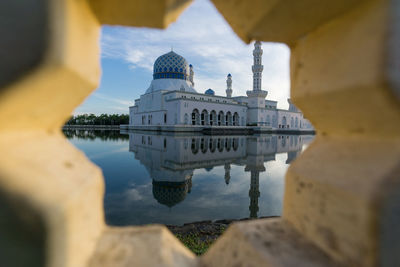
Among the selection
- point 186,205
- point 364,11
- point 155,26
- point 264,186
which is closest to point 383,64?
point 364,11

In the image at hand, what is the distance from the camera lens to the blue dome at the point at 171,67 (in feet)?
79.2

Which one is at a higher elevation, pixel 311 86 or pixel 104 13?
pixel 104 13

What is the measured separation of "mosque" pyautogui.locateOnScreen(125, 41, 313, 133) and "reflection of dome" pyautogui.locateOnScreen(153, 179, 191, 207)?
13657mm

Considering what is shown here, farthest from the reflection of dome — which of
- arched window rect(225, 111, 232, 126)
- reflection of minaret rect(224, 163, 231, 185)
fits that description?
arched window rect(225, 111, 232, 126)

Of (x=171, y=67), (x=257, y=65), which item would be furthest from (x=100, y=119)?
(x=257, y=65)

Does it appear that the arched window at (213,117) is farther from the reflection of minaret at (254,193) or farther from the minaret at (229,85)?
the reflection of minaret at (254,193)

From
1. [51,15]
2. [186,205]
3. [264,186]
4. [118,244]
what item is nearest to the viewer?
[51,15]

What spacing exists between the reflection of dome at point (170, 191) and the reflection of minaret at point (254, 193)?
4.13 ft

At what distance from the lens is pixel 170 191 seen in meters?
4.32

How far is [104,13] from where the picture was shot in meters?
0.60

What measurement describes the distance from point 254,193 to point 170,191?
5.57 feet

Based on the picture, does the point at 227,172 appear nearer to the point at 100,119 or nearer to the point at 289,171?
the point at 289,171

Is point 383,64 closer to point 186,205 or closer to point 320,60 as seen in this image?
point 320,60

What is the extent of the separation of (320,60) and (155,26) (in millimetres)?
497
